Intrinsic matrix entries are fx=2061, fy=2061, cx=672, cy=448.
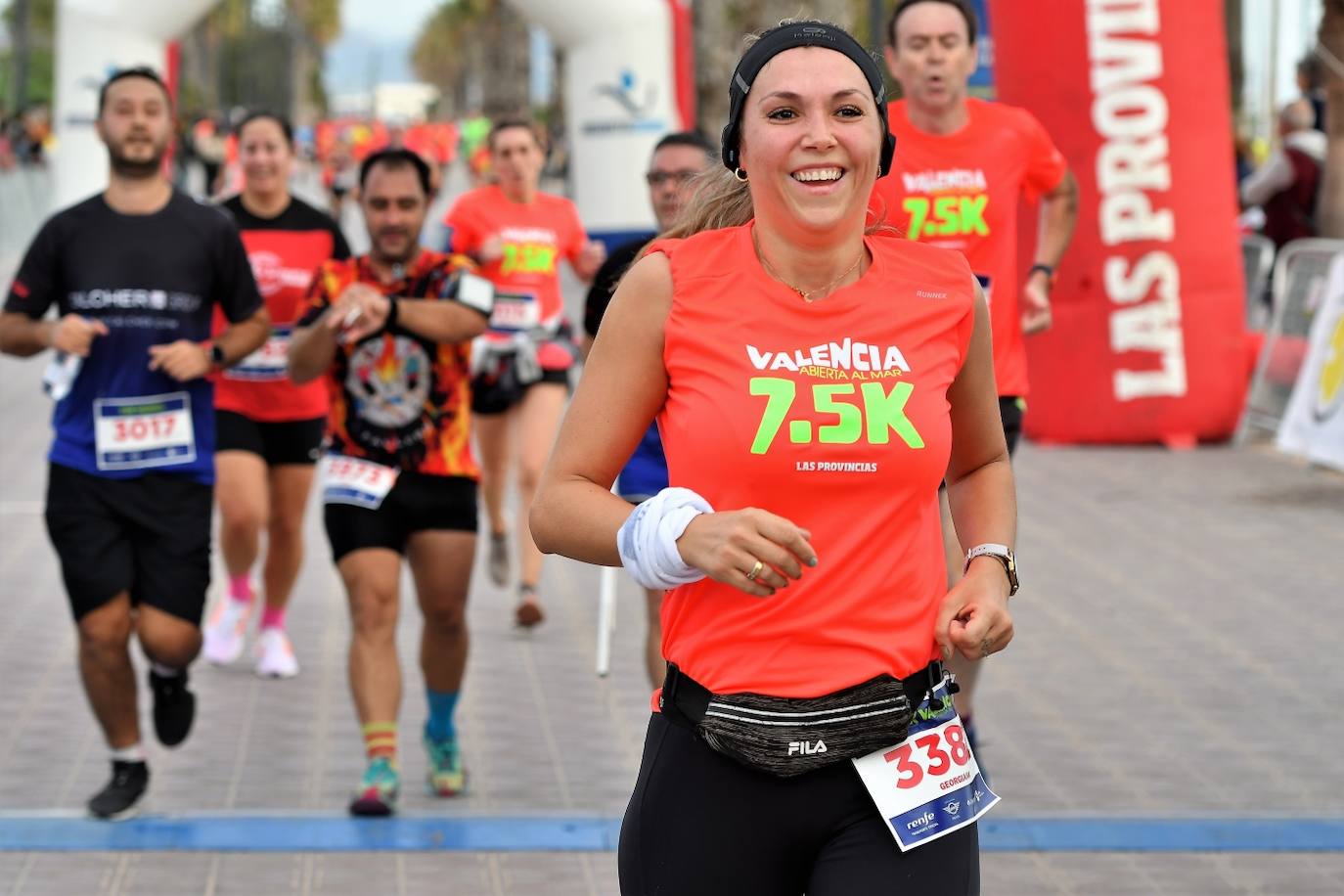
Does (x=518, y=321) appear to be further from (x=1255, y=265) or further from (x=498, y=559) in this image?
(x=1255, y=265)

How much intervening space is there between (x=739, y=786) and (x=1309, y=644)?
19.0 ft

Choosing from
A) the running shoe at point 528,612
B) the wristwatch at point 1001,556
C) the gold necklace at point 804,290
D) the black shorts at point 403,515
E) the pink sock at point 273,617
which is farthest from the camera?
the running shoe at point 528,612

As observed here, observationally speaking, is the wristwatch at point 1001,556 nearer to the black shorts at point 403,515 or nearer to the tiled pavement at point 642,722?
the tiled pavement at point 642,722

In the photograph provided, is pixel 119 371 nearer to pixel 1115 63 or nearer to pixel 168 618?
pixel 168 618

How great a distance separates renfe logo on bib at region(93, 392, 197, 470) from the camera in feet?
18.3

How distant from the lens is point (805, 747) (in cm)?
275

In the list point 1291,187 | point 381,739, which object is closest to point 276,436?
point 381,739

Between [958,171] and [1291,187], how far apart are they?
11893mm

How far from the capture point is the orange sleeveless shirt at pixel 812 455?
107 inches

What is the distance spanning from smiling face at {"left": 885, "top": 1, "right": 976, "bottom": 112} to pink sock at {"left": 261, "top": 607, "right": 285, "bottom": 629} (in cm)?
323

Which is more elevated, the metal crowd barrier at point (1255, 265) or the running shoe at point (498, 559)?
the metal crowd barrier at point (1255, 265)

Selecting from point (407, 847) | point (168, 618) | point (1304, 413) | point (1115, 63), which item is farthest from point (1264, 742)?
point (1115, 63)

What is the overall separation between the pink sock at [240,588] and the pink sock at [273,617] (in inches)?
4.7

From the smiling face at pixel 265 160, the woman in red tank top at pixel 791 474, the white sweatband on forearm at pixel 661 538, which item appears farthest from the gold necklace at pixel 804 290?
the smiling face at pixel 265 160
